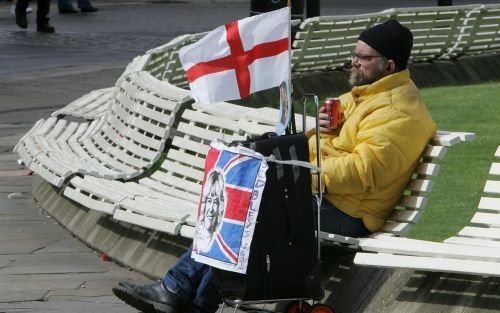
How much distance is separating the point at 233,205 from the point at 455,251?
2.85 ft

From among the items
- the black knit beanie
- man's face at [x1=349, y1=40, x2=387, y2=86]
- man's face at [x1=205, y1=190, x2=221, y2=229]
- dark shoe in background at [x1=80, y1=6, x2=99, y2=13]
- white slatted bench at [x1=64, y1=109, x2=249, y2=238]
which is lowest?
dark shoe in background at [x1=80, y1=6, x2=99, y2=13]

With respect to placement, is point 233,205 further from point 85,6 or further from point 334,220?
point 85,6

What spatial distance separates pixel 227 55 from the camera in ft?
20.5

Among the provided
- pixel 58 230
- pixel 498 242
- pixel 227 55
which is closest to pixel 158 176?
pixel 58 230

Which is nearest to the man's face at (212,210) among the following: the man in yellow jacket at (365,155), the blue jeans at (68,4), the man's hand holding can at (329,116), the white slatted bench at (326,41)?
the man in yellow jacket at (365,155)

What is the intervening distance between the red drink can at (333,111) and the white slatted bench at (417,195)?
42 cm

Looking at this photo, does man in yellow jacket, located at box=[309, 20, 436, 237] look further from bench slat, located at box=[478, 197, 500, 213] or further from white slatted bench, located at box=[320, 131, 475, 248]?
bench slat, located at box=[478, 197, 500, 213]

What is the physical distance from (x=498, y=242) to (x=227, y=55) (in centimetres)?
134

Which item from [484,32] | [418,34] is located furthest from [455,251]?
[484,32]

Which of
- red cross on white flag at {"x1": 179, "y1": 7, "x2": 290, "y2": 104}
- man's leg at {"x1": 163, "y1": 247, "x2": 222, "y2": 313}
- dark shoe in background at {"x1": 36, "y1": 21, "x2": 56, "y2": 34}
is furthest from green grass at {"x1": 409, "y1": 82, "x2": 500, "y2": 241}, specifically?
dark shoe in background at {"x1": 36, "y1": 21, "x2": 56, "y2": 34}

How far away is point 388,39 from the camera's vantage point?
636 centimetres

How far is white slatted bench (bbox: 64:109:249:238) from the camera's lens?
24.7 feet

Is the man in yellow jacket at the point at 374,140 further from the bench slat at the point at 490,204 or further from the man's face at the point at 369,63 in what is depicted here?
the bench slat at the point at 490,204

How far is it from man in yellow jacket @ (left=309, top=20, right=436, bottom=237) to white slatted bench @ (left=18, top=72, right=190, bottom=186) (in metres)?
2.38
